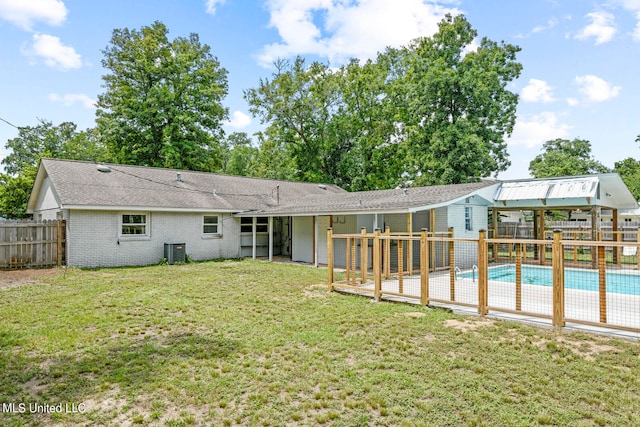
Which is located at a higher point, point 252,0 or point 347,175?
Result: point 252,0

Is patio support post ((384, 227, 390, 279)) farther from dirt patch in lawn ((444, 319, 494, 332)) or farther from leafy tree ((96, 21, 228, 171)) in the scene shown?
leafy tree ((96, 21, 228, 171))

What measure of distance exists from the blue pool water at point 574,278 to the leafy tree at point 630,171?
990 inches

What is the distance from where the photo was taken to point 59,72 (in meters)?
→ 15.6

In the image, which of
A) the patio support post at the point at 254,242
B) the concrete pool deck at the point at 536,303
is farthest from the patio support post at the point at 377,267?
the patio support post at the point at 254,242

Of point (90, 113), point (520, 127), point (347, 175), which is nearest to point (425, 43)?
point (520, 127)

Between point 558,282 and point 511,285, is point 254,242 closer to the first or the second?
point 511,285

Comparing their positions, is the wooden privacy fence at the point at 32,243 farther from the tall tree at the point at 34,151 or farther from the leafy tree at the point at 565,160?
the leafy tree at the point at 565,160

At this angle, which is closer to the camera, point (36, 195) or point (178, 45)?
point (36, 195)

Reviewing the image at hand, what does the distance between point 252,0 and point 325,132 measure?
15663mm

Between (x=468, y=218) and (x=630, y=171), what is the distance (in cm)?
3277

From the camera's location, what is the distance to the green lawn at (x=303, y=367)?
3238 mm

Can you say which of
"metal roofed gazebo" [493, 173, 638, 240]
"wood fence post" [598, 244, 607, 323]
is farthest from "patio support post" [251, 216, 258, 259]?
"wood fence post" [598, 244, 607, 323]

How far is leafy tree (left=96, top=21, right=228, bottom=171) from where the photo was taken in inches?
1030

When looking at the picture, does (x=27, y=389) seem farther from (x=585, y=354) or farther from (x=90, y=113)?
(x=90, y=113)
